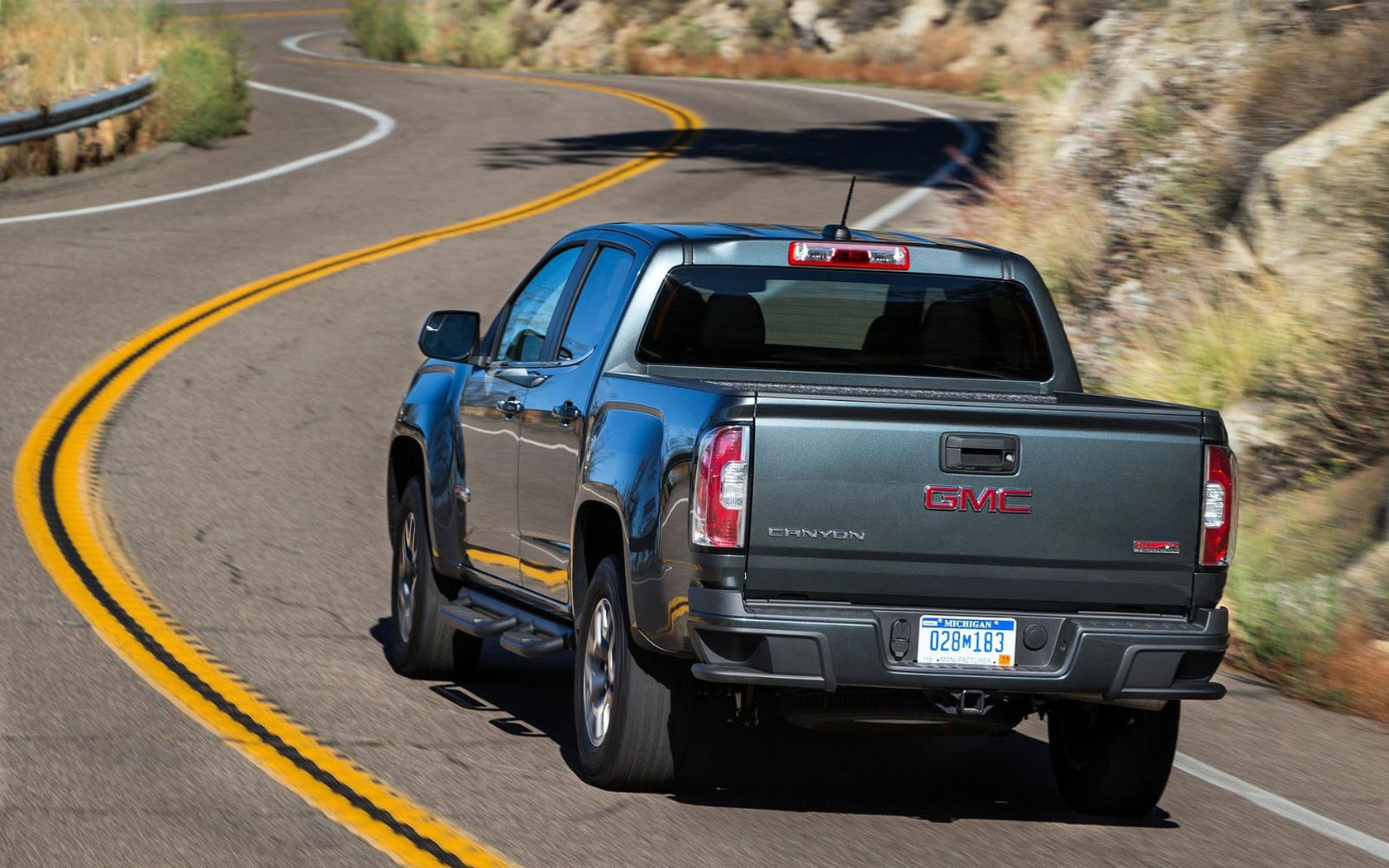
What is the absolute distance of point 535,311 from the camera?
8445 millimetres

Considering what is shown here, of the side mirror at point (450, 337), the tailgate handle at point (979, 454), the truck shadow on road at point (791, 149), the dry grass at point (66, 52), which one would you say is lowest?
the truck shadow on road at point (791, 149)

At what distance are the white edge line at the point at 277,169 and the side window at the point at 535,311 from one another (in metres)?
13.8

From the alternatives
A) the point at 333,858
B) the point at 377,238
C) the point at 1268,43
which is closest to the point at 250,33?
the point at 377,238

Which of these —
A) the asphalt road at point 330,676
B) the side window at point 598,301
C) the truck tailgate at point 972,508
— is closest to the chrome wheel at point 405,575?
the asphalt road at point 330,676

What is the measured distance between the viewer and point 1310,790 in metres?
7.34

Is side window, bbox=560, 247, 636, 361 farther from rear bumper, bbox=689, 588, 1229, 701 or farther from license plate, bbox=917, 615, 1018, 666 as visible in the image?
license plate, bbox=917, 615, 1018, 666

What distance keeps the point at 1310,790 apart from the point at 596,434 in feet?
9.37

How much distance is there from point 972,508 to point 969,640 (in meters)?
0.41

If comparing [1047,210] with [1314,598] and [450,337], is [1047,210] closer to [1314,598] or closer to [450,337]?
[1314,598]

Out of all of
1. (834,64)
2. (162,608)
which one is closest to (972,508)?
(162,608)

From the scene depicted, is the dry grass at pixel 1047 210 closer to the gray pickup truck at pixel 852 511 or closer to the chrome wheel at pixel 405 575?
the chrome wheel at pixel 405 575

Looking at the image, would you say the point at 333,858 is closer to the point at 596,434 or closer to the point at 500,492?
the point at 596,434

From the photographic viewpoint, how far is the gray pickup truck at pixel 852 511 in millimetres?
6027

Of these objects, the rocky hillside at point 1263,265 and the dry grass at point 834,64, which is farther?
the dry grass at point 834,64
